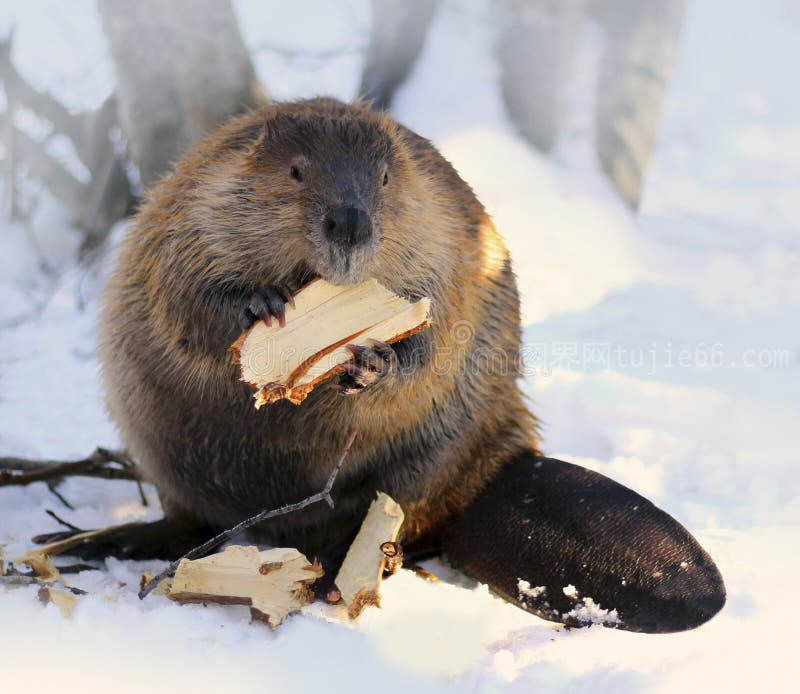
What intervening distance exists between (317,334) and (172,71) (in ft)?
6.94

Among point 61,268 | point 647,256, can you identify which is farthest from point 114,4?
point 647,256

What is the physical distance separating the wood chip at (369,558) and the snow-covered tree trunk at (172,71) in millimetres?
2012

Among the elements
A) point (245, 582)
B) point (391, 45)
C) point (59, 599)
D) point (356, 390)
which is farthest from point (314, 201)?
point (391, 45)

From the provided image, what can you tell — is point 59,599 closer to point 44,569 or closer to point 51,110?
point 44,569

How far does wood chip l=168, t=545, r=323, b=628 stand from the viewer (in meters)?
1.83

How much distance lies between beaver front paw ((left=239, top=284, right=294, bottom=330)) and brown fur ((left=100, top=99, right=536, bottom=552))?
0.08m

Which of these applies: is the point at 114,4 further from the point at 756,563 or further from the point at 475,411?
the point at 756,563

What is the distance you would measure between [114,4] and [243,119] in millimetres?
1538

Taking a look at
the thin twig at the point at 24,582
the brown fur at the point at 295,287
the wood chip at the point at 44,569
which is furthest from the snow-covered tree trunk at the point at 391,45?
the thin twig at the point at 24,582

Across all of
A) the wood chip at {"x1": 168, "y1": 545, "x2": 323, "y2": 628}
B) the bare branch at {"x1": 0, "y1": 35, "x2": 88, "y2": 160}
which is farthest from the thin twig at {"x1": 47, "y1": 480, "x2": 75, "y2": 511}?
the bare branch at {"x1": 0, "y1": 35, "x2": 88, "y2": 160}

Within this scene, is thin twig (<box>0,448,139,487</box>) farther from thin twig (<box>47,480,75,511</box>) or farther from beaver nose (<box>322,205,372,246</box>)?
beaver nose (<box>322,205,372,246</box>)

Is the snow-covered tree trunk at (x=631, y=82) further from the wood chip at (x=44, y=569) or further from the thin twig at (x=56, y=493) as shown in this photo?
the wood chip at (x=44, y=569)

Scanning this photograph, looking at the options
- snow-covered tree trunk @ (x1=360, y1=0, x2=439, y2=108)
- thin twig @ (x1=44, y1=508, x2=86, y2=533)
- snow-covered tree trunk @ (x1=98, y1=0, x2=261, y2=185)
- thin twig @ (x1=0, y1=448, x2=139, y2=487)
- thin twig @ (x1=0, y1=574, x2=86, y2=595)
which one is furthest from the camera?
snow-covered tree trunk @ (x1=360, y1=0, x2=439, y2=108)

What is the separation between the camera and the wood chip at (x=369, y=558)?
75.5 inches
